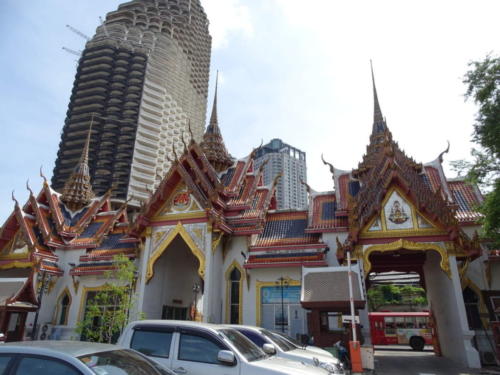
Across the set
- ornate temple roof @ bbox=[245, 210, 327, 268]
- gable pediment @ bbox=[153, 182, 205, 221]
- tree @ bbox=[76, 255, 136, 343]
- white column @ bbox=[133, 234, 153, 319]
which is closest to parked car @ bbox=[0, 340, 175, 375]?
tree @ bbox=[76, 255, 136, 343]

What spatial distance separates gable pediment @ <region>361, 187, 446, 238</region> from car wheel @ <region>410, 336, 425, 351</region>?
46.8 feet

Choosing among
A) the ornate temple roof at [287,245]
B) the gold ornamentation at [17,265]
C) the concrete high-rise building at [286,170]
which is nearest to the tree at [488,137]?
the ornate temple roof at [287,245]

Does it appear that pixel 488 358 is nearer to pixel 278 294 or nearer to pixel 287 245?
pixel 278 294

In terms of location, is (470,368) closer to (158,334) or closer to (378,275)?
(378,275)

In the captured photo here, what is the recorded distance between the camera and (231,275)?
61.2ft

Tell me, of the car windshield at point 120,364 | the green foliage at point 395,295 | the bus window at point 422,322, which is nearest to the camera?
the car windshield at point 120,364

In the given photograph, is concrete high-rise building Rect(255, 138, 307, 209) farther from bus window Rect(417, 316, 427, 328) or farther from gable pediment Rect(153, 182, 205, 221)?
gable pediment Rect(153, 182, 205, 221)

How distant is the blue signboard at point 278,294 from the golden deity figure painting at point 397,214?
555cm

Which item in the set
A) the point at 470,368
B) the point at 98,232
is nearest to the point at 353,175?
the point at 470,368

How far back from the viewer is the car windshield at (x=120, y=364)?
13.5 ft

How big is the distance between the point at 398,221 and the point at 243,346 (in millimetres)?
11579

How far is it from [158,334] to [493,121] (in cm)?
1404

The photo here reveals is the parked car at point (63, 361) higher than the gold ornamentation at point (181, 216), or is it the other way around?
the gold ornamentation at point (181, 216)

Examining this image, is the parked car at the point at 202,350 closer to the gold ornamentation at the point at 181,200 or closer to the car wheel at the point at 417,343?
the gold ornamentation at the point at 181,200
